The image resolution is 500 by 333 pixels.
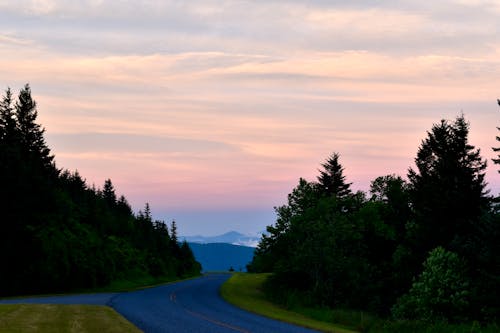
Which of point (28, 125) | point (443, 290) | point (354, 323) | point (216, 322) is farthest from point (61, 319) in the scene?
point (28, 125)

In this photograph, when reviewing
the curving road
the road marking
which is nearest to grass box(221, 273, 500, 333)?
the curving road

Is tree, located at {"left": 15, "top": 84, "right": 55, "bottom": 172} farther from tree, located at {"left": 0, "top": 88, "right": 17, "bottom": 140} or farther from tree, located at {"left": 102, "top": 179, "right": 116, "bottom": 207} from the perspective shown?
tree, located at {"left": 102, "top": 179, "right": 116, "bottom": 207}

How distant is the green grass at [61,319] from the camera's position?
2233 cm

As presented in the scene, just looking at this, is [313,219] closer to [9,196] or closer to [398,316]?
[398,316]

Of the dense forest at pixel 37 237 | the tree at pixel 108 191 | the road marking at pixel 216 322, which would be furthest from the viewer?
the tree at pixel 108 191

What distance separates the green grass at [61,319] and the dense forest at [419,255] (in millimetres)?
16143

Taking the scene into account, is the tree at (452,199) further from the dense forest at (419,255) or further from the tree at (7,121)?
the tree at (7,121)

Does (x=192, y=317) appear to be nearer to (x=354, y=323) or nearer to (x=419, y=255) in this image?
(x=354, y=323)

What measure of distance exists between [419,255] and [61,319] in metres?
30.4

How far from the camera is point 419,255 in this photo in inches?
1828

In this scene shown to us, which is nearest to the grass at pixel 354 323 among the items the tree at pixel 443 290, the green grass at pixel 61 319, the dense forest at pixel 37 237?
the tree at pixel 443 290

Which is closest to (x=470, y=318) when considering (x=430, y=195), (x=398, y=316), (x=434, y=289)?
(x=434, y=289)

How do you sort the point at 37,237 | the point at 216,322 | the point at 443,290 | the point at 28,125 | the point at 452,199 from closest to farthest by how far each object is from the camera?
the point at 216,322, the point at 443,290, the point at 452,199, the point at 37,237, the point at 28,125

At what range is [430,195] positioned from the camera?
44.8 metres
